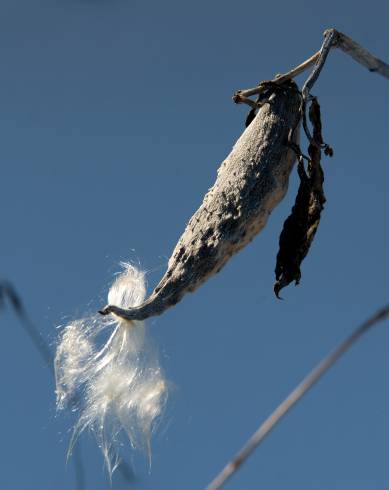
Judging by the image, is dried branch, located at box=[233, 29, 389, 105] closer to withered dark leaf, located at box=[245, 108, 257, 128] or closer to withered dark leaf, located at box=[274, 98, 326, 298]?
withered dark leaf, located at box=[274, 98, 326, 298]

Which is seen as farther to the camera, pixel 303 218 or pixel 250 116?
pixel 250 116

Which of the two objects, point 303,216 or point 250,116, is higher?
point 250,116

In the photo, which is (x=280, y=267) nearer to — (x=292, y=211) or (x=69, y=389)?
(x=292, y=211)

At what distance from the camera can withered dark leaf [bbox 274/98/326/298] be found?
1.80 metres

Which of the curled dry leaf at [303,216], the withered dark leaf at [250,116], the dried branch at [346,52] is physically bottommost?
the curled dry leaf at [303,216]

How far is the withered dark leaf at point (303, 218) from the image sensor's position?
5.92ft

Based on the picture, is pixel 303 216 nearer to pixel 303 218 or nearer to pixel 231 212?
pixel 303 218

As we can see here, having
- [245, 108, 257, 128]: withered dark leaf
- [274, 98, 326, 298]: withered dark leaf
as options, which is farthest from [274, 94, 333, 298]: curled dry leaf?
[245, 108, 257, 128]: withered dark leaf

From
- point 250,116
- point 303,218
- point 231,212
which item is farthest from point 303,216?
point 250,116

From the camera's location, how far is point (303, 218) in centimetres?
183

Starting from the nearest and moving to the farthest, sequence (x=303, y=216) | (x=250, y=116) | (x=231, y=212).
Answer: (x=231, y=212) < (x=303, y=216) < (x=250, y=116)

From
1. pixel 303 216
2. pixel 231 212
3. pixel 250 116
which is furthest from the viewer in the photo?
Answer: pixel 250 116

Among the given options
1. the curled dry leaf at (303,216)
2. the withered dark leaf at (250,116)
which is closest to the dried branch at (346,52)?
the curled dry leaf at (303,216)

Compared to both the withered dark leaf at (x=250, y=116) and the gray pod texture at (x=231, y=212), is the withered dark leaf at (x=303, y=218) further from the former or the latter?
the withered dark leaf at (x=250, y=116)
